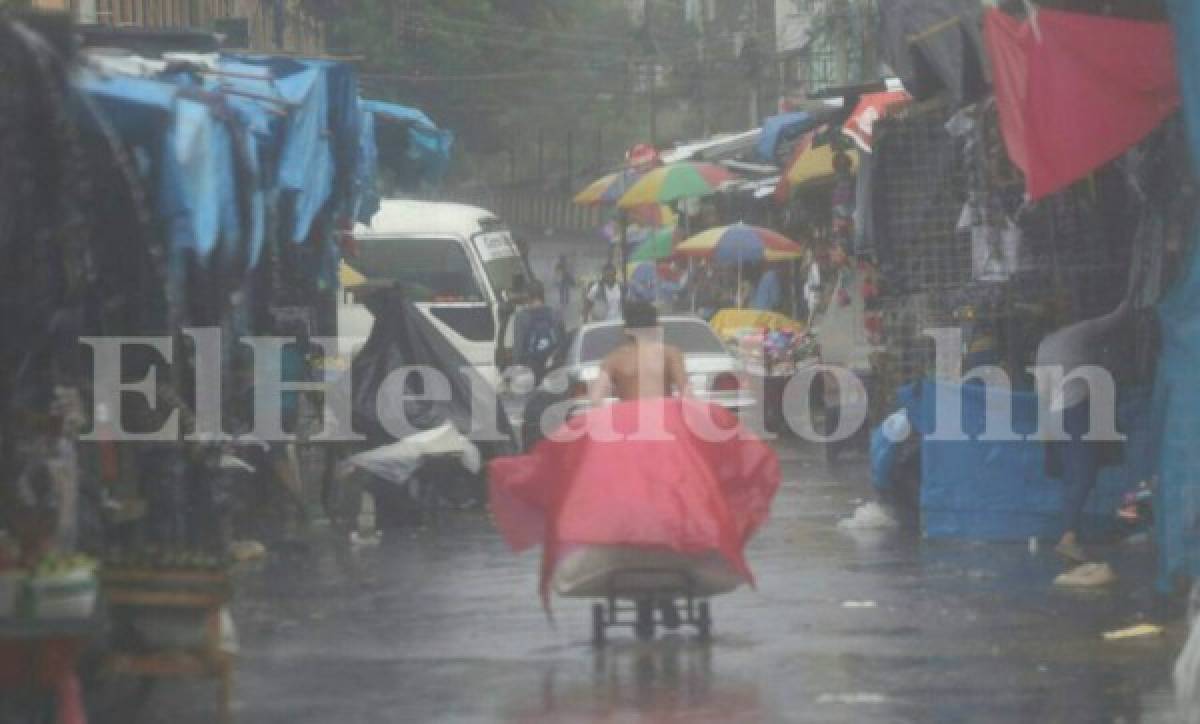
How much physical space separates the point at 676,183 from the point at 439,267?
10.6m

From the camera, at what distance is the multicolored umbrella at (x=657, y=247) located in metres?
51.4

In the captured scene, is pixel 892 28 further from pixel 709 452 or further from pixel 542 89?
pixel 542 89

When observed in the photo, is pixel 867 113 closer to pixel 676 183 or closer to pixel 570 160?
pixel 676 183

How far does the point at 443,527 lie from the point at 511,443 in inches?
71.4

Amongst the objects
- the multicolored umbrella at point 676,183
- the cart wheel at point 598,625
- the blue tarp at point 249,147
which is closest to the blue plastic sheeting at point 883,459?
the blue tarp at point 249,147

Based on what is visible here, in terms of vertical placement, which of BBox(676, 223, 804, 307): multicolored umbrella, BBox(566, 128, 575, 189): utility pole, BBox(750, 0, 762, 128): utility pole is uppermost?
BBox(750, 0, 762, 128): utility pole

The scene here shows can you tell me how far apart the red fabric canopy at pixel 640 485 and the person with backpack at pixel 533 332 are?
1620 cm

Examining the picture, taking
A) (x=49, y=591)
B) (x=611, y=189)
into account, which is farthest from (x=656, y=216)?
(x=49, y=591)

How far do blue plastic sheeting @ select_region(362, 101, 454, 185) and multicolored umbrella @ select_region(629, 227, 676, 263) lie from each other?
29.0m

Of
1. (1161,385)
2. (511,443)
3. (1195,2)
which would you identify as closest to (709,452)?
(1161,385)

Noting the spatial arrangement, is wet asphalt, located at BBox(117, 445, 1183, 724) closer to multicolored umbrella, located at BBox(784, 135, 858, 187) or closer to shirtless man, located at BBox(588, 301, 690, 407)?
shirtless man, located at BBox(588, 301, 690, 407)

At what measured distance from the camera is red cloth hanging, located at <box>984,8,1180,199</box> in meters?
13.4

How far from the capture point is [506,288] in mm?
29969

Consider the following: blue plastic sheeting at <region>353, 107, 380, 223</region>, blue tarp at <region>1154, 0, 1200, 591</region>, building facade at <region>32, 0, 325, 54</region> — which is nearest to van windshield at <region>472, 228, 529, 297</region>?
building facade at <region>32, 0, 325, 54</region>
